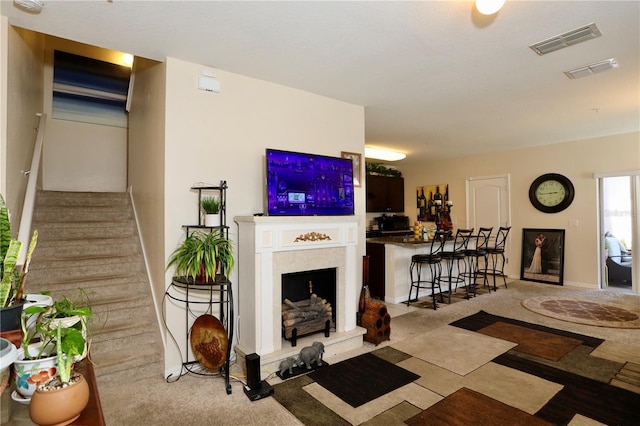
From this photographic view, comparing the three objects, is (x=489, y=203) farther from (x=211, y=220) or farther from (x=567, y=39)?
(x=211, y=220)

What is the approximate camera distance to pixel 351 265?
3289 mm

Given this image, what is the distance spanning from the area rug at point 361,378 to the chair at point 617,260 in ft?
17.6

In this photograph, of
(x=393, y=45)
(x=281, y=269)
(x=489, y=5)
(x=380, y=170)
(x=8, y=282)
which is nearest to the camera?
(x=8, y=282)

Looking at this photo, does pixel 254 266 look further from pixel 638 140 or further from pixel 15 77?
pixel 638 140

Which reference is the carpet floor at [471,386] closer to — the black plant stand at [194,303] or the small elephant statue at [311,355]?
the small elephant statue at [311,355]

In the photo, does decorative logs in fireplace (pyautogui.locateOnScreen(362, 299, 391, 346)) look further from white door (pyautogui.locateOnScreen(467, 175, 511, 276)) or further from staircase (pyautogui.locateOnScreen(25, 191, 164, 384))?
white door (pyautogui.locateOnScreen(467, 175, 511, 276))

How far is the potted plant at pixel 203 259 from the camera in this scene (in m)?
2.47

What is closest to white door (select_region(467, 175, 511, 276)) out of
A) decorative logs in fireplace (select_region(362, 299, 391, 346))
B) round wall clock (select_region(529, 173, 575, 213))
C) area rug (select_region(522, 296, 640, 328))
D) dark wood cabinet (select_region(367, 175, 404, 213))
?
round wall clock (select_region(529, 173, 575, 213))

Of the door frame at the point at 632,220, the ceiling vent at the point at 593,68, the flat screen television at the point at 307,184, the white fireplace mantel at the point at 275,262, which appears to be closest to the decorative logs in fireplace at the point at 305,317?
the white fireplace mantel at the point at 275,262

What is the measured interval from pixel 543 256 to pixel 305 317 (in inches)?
207

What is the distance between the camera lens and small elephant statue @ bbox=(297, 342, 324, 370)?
8.93 ft

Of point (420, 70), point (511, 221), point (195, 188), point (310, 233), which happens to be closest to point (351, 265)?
point (310, 233)

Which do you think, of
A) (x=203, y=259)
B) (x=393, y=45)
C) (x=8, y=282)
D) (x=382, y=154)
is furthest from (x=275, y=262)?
(x=382, y=154)

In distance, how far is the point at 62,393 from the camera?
998 millimetres
